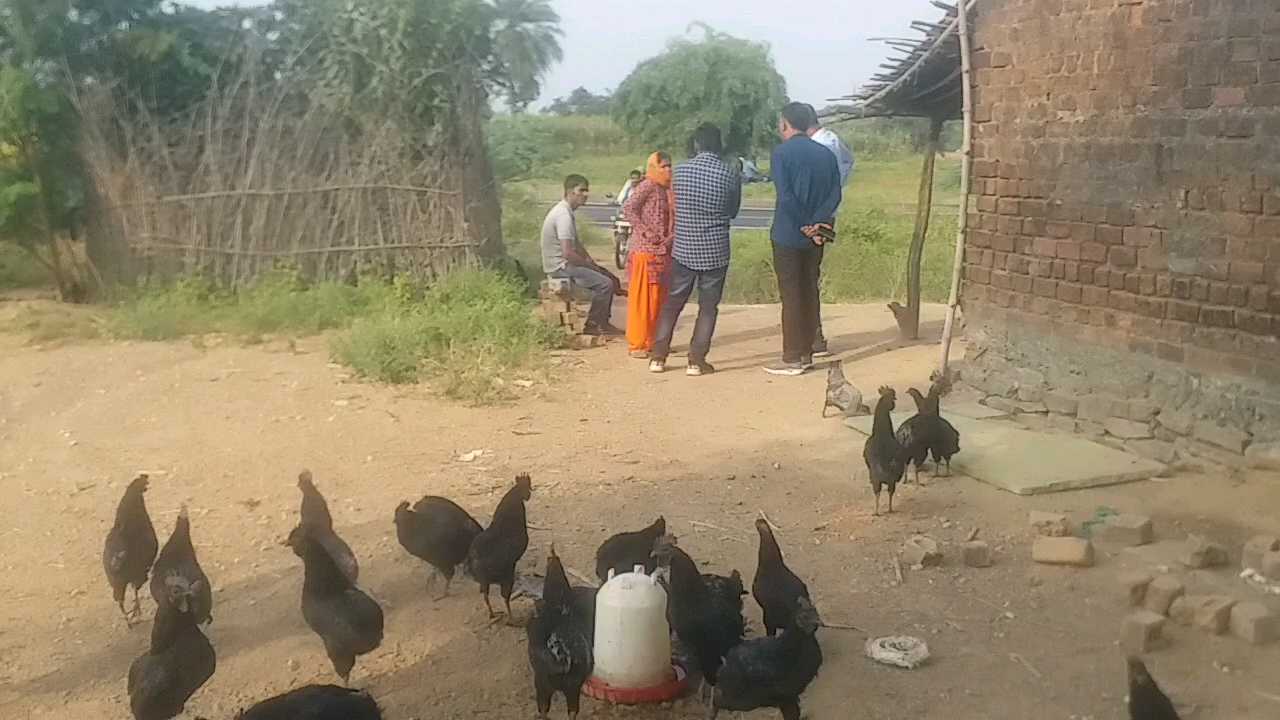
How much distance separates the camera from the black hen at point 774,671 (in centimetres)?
414

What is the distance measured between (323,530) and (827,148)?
19.8ft

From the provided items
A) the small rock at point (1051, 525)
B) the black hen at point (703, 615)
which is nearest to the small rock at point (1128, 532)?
the small rock at point (1051, 525)

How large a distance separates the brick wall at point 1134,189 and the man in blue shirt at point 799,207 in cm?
149

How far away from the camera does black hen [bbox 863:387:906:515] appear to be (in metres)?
6.48

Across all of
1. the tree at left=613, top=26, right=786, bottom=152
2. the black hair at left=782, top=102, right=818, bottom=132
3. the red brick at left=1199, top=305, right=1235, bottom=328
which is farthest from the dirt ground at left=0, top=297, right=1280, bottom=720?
the tree at left=613, top=26, right=786, bottom=152

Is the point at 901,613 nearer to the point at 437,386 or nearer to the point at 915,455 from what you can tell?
the point at 915,455

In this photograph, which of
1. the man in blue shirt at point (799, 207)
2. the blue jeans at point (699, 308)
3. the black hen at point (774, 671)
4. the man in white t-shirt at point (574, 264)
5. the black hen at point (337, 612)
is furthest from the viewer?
the man in white t-shirt at point (574, 264)

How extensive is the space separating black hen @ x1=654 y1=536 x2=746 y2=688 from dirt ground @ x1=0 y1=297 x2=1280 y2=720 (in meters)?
0.22

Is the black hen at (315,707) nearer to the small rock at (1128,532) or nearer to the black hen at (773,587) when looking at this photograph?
the black hen at (773,587)

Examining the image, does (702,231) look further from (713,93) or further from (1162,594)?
(713,93)

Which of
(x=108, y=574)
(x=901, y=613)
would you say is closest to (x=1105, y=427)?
(x=901, y=613)

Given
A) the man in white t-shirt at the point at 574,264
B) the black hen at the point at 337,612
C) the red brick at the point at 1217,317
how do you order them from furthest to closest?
the man in white t-shirt at the point at 574,264, the red brick at the point at 1217,317, the black hen at the point at 337,612

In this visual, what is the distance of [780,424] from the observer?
8.73 m

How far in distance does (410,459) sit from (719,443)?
2096mm
